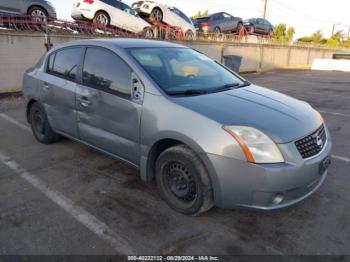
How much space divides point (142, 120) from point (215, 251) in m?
1.37

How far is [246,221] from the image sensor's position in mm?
2846

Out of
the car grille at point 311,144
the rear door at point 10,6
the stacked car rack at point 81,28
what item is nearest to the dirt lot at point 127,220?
the car grille at point 311,144

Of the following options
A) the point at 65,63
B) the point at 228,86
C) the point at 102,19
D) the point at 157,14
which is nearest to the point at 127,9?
the point at 102,19

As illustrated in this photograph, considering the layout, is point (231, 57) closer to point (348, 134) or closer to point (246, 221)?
point (348, 134)

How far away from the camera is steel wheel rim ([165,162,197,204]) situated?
2.78m

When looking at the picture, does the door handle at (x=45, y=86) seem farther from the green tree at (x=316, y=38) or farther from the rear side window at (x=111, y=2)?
the green tree at (x=316, y=38)

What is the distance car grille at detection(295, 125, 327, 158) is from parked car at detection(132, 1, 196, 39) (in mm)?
13691

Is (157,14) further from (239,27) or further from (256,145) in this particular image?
(256,145)

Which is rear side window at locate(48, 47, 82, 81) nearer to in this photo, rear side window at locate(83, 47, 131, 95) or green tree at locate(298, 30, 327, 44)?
rear side window at locate(83, 47, 131, 95)

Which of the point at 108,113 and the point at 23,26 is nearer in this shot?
the point at 108,113

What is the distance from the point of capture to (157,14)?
1540 centimetres

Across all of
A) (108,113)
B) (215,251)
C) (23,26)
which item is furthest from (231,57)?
(215,251)

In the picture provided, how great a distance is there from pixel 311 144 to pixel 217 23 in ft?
61.8

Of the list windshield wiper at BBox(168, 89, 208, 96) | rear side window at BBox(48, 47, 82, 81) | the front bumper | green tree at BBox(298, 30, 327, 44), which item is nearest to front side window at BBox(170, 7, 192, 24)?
rear side window at BBox(48, 47, 82, 81)
